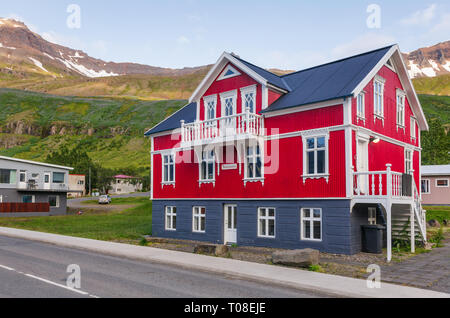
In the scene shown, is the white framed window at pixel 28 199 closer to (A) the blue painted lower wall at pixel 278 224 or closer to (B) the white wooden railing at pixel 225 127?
(A) the blue painted lower wall at pixel 278 224

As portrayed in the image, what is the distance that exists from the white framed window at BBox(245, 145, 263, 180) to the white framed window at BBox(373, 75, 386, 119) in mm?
6357

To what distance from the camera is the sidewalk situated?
10422mm

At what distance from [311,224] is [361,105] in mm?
6214

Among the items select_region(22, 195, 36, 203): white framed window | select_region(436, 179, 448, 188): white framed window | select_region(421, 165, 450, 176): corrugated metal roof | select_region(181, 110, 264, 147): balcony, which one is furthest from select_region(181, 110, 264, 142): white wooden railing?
select_region(22, 195, 36, 203): white framed window

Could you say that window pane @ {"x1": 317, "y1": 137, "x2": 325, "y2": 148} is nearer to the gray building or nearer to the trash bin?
the trash bin

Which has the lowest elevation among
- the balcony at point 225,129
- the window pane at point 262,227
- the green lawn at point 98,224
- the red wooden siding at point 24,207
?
the green lawn at point 98,224

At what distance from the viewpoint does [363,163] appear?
19500 mm

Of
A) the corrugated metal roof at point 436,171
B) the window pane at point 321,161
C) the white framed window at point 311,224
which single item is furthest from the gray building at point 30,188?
the corrugated metal roof at point 436,171

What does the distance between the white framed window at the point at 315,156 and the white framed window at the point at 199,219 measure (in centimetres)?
746

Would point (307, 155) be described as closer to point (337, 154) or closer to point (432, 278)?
point (337, 154)

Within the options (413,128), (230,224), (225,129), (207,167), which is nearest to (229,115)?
(225,129)

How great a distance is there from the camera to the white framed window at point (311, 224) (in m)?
18.8

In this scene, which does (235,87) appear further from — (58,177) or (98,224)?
(58,177)
